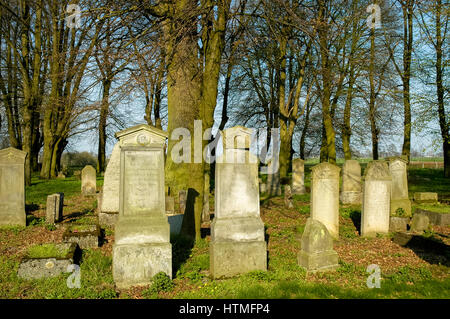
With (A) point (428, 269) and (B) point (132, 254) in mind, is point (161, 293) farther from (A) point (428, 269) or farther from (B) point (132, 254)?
(A) point (428, 269)

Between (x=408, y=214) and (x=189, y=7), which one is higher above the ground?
(x=189, y=7)

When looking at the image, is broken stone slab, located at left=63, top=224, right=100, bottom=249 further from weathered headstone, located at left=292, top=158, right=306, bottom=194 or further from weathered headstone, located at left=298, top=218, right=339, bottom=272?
weathered headstone, located at left=292, top=158, right=306, bottom=194

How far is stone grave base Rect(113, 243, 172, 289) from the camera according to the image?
5250mm

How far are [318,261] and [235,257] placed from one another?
1.53 meters

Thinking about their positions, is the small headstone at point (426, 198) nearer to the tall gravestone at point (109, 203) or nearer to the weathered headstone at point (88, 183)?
the tall gravestone at point (109, 203)

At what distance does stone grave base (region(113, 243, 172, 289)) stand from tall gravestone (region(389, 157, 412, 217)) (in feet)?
26.5

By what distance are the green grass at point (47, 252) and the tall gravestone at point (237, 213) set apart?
2.84 metres

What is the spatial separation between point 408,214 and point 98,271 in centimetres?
943

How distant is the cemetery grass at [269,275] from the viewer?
496cm

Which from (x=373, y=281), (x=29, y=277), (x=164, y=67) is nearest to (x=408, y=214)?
(x=373, y=281)

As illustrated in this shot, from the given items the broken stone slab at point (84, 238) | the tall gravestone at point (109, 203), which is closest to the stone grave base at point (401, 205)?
the tall gravestone at point (109, 203)

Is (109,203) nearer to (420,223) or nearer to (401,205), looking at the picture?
(420,223)

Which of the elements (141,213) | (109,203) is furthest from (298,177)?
(141,213)

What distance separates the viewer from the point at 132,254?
17.4 ft
